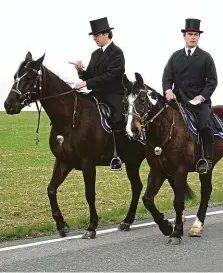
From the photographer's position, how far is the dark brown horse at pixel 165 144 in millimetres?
8023

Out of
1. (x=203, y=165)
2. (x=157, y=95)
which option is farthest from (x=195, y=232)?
(x=157, y=95)

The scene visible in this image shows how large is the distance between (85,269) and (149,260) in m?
0.91

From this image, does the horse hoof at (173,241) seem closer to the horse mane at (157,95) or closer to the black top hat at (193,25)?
the horse mane at (157,95)

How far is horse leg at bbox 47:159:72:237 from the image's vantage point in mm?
9078

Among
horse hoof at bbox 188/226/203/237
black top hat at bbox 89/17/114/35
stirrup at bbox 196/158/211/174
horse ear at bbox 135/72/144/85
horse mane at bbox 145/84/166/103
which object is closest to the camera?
horse ear at bbox 135/72/144/85

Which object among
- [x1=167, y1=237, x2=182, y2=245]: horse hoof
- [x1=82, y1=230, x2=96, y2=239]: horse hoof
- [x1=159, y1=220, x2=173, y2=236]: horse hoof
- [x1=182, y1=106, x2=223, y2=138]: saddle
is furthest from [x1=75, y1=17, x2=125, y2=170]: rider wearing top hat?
[x1=167, y1=237, x2=182, y2=245]: horse hoof

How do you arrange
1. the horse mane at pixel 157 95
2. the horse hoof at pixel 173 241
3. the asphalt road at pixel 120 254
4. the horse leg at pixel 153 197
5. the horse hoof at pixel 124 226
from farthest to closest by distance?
1. the horse hoof at pixel 124 226
2. the horse leg at pixel 153 197
3. the horse hoof at pixel 173 241
4. the horse mane at pixel 157 95
5. the asphalt road at pixel 120 254

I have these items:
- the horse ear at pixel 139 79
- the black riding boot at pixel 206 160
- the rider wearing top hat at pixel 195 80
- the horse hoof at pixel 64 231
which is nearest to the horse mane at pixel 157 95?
the horse ear at pixel 139 79

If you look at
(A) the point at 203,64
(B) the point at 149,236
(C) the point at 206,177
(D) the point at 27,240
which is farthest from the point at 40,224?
(A) the point at 203,64

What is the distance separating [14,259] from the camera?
7.58 m

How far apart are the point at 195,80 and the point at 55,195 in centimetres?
290

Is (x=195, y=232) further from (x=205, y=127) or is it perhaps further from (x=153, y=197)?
(x=205, y=127)

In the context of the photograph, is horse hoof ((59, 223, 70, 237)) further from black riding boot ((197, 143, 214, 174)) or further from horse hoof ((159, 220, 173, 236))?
black riding boot ((197, 143, 214, 174))

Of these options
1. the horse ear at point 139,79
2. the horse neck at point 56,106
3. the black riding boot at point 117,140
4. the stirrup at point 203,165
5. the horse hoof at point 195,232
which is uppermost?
the horse ear at point 139,79
